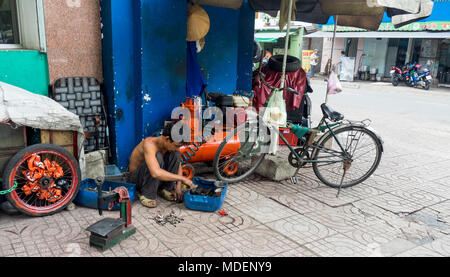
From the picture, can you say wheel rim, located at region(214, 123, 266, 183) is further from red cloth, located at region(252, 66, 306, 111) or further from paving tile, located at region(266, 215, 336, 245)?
red cloth, located at region(252, 66, 306, 111)

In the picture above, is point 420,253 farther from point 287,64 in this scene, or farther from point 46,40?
point 46,40

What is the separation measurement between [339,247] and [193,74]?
3.36m

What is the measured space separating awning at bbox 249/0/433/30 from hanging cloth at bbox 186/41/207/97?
1566 mm

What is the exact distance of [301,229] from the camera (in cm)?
386

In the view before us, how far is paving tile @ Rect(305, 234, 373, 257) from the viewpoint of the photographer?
3.41 m

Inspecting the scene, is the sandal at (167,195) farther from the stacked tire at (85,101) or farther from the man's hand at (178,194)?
the stacked tire at (85,101)

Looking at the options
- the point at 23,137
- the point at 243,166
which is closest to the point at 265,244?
the point at 243,166

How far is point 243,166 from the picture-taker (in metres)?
5.68

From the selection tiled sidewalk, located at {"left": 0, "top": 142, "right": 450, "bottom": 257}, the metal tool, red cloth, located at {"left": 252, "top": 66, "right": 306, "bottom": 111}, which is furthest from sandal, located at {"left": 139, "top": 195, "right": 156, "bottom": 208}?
red cloth, located at {"left": 252, "top": 66, "right": 306, "bottom": 111}

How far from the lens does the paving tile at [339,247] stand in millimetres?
3414

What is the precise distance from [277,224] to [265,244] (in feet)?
1.54

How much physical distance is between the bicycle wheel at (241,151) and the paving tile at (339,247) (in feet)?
5.35

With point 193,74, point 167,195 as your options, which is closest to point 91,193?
point 167,195

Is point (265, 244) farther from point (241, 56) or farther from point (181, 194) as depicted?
point (241, 56)
